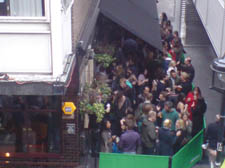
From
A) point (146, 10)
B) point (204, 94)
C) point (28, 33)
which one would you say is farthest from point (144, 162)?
point (146, 10)

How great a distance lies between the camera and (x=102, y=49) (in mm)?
15391

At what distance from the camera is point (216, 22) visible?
49.4ft

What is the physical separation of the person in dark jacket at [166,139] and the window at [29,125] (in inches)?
93.8

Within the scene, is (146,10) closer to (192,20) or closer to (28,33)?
(192,20)

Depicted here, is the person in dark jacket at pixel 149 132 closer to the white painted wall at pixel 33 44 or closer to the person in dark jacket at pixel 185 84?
the person in dark jacket at pixel 185 84

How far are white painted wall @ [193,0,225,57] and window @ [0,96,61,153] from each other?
18.0 ft

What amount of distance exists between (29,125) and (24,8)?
11.1 ft

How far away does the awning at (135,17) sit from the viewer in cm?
1556

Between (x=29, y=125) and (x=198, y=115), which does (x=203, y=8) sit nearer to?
(x=198, y=115)

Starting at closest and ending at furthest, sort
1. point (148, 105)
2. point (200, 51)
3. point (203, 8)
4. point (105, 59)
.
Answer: point (148, 105)
point (105, 59)
point (203, 8)
point (200, 51)

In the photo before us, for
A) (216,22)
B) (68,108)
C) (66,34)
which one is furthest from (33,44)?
(216,22)

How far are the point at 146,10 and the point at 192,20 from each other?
7119 millimetres

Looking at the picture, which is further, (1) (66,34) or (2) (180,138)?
(2) (180,138)

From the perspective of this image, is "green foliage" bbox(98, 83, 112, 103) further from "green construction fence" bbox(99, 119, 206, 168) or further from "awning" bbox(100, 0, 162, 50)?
"awning" bbox(100, 0, 162, 50)
